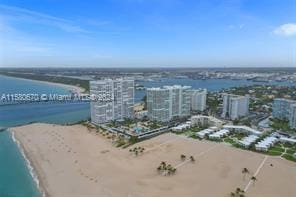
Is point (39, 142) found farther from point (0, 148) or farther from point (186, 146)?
point (186, 146)

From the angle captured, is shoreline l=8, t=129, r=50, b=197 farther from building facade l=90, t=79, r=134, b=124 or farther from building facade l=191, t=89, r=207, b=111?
building facade l=191, t=89, r=207, b=111

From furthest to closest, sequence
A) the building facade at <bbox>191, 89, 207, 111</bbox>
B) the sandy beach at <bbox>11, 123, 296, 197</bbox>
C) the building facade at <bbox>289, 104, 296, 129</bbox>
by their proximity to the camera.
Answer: the building facade at <bbox>191, 89, 207, 111</bbox>, the building facade at <bbox>289, 104, 296, 129</bbox>, the sandy beach at <bbox>11, 123, 296, 197</bbox>

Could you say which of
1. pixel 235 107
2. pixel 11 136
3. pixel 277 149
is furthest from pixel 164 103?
pixel 11 136

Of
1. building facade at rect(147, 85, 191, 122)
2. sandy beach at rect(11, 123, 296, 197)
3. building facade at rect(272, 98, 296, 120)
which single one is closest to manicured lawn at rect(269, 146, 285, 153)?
sandy beach at rect(11, 123, 296, 197)

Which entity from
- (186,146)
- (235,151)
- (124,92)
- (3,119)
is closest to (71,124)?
(124,92)

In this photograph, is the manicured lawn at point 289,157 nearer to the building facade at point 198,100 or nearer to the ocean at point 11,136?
the building facade at point 198,100

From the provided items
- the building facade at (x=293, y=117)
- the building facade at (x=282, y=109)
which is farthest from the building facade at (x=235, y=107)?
the building facade at (x=293, y=117)
